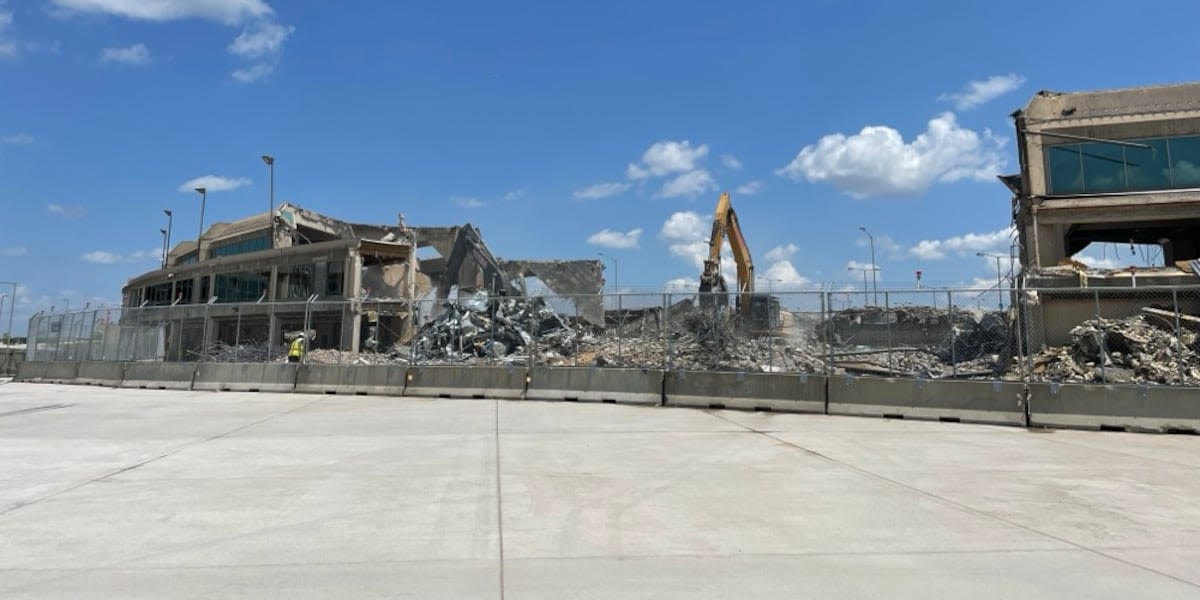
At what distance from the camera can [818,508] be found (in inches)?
250

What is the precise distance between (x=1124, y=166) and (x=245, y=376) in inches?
1243

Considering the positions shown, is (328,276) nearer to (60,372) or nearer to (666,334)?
(60,372)

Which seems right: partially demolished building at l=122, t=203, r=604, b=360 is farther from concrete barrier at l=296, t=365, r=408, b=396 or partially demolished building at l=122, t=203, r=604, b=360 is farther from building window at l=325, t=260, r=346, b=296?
concrete barrier at l=296, t=365, r=408, b=396

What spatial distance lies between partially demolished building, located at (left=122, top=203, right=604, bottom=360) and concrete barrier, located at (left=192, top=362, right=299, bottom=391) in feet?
34.3

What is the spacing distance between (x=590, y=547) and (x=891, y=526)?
8.58ft

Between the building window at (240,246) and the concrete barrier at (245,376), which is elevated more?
the building window at (240,246)

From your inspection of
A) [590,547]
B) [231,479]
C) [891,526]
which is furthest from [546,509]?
[231,479]

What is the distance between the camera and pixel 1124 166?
1010 inches

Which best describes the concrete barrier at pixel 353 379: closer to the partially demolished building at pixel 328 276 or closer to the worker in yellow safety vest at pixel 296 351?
the worker in yellow safety vest at pixel 296 351

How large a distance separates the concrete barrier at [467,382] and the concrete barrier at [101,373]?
11032 mm

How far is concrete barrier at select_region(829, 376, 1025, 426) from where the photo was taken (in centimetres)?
1280

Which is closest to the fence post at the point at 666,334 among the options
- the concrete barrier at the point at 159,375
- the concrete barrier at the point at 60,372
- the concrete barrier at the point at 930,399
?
the concrete barrier at the point at 930,399

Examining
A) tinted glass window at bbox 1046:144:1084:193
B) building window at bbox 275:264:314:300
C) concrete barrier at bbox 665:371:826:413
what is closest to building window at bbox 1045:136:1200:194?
tinted glass window at bbox 1046:144:1084:193

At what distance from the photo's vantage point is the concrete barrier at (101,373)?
2169 centimetres
